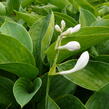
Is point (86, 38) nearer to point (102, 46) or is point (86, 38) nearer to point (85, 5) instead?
point (102, 46)

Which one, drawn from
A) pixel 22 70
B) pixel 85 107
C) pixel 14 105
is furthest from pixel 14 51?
pixel 85 107

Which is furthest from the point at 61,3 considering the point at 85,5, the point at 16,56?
the point at 16,56

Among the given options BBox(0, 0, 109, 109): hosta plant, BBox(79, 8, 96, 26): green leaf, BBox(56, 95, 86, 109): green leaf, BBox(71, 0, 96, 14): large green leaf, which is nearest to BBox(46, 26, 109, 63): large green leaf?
BBox(0, 0, 109, 109): hosta plant

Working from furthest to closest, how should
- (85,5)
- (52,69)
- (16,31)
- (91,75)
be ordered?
(85,5)
(16,31)
(91,75)
(52,69)

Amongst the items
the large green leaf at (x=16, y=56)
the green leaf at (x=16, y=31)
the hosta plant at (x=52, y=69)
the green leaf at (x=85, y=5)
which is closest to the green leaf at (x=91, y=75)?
the hosta plant at (x=52, y=69)

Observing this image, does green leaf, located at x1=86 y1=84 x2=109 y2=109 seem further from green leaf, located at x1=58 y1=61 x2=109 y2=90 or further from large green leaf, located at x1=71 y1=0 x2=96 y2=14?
large green leaf, located at x1=71 y1=0 x2=96 y2=14

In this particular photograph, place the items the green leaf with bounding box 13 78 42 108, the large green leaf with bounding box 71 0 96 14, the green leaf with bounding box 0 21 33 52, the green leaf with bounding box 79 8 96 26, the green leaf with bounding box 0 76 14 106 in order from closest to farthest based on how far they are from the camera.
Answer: the green leaf with bounding box 13 78 42 108, the green leaf with bounding box 0 76 14 106, the green leaf with bounding box 0 21 33 52, the green leaf with bounding box 79 8 96 26, the large green leaf with bounding box 71 0 96 14
